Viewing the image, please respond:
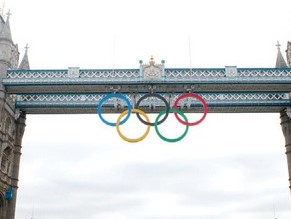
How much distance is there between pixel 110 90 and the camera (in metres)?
33.7

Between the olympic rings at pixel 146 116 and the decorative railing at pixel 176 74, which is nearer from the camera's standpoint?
the olympic rings at pixel 146 116

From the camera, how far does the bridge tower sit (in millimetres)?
33344

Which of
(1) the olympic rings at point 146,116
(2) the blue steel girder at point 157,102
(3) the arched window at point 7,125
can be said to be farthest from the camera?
(2) the blue steel girder at point 157,102

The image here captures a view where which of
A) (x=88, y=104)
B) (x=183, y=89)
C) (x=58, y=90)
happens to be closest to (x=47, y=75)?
(x=58, y=90)

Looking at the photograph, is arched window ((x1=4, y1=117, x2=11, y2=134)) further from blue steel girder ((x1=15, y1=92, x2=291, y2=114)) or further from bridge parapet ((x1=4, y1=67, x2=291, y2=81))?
bridge parapet ((x1=4, y1=67, x2=291, y2=81))

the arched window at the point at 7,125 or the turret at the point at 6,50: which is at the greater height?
the turret at the point at 6,50

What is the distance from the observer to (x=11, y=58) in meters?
36.3

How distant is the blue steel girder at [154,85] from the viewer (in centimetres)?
3294

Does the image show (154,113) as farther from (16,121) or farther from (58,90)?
(16,121)

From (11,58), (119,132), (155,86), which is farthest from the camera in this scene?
(11,58)

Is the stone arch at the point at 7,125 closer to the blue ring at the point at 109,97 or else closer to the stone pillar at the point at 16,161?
the stone pillar at the point at 16,161

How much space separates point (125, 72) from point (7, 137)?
11.5m

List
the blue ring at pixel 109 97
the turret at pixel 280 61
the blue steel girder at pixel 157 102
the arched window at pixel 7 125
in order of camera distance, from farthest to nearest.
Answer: the turret at pixel 280 61, the blue steel girder at pixel 157 102, the arched window at pixel 7 125, the blue ring at pixel 109 97

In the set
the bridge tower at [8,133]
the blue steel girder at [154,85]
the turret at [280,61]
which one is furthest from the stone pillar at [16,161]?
the turret at [280,61]
